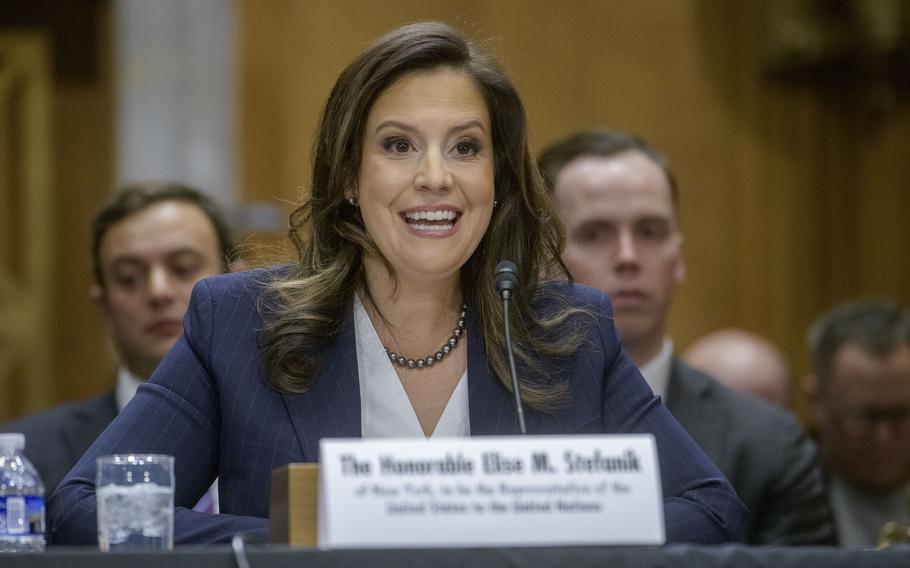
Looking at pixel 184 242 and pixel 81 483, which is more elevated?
pixel 184 242

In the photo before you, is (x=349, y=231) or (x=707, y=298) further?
(x=707, y=298)

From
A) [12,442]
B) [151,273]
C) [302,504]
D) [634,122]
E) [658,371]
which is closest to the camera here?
[302,504]

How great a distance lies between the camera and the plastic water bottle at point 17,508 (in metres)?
2.13

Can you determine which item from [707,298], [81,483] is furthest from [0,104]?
[81,483]

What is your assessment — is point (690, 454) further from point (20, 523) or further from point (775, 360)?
point (775, 360)

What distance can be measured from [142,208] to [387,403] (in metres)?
1.93

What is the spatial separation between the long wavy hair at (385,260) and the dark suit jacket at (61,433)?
4.32 feet

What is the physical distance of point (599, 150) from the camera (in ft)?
14.7

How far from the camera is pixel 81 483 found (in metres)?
2.42

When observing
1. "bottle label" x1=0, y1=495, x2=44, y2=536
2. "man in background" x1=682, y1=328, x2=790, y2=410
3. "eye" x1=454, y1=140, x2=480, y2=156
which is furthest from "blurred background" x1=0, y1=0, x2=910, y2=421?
"bottle label" x1=0, y1=495, x2=44, y2=536

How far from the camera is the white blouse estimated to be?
274cm

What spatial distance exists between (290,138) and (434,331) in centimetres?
343

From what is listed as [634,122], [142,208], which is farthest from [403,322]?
[634,122]

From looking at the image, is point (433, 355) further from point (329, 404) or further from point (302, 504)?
point (302, 504)
